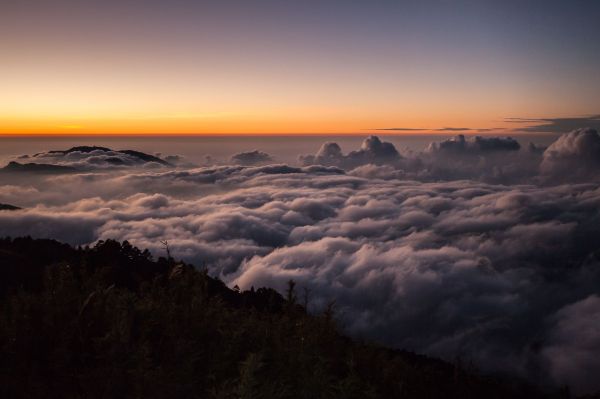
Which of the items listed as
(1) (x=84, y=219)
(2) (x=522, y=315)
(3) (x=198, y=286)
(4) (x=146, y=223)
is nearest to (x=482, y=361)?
(2) (x=522, y=315)

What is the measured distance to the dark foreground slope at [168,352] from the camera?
565 centimetres

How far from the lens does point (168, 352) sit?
6.80 metres

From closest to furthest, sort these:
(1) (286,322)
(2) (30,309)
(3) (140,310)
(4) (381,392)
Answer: (2) (30,309), (3) (140,310), (4) (381,392), (1) (286,322)

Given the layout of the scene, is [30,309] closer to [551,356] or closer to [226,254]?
[226,254]

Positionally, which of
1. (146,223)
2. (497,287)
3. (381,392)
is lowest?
(497,287)

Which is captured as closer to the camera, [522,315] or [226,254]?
[226,254]

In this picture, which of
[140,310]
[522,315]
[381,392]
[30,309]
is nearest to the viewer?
[30,309]

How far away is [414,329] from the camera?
179125 millimetres

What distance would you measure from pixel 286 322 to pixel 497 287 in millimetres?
214221

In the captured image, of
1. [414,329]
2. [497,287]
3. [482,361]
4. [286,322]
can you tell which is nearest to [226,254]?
[414,329]

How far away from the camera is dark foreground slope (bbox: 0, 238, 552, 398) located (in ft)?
18.5

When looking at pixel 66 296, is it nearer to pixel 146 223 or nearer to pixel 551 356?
pixel 146 223

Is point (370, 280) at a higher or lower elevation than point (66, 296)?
lower

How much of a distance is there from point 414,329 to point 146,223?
12261 centimetres
